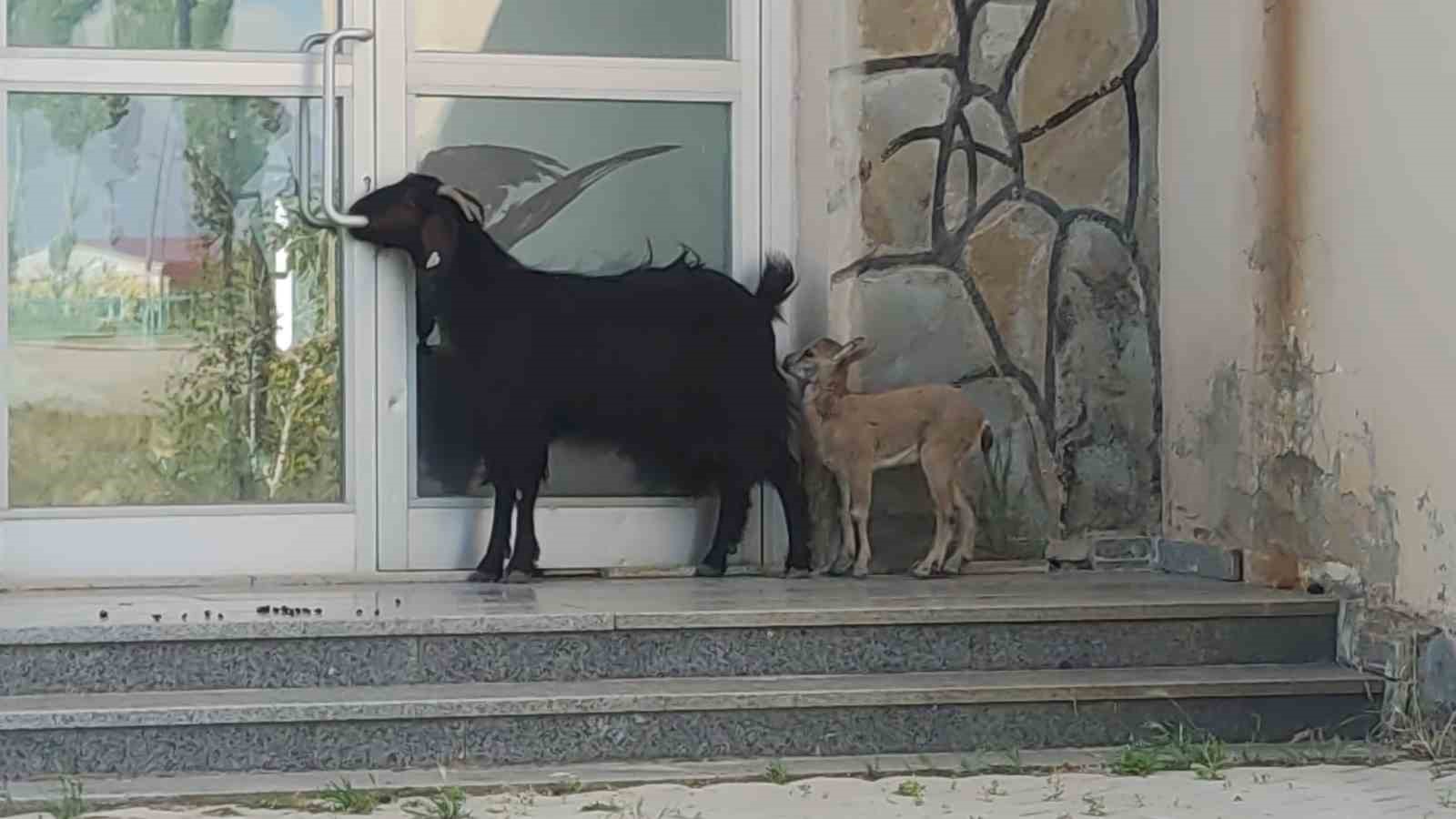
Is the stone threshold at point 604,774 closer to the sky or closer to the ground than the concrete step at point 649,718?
closer to the ground

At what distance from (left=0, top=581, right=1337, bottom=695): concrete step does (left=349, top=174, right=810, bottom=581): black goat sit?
0.61 metres

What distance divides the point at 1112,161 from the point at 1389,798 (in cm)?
230

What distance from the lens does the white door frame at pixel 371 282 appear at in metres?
5.28

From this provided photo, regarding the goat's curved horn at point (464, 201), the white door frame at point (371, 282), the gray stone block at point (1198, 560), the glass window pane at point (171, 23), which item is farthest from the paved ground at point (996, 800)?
the glass window pane at point (171, 23)

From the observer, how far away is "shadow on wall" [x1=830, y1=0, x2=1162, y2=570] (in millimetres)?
5535

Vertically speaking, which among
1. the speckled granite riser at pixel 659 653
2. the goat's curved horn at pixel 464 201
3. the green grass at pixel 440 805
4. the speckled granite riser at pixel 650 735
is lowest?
the green grass at pixel 440 805

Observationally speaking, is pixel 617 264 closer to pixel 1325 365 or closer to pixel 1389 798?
pixel 1325 365

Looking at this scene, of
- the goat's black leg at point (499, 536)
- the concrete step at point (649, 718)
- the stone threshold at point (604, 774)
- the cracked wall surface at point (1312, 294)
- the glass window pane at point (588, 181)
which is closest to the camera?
the stone threshold at point (604, 774)

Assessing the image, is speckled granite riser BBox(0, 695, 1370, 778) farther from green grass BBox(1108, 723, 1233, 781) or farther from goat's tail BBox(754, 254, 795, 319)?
goat's tail BBox(754, 254, 795, 319)

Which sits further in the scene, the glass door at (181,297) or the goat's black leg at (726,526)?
the goat's black leg at (726,526)

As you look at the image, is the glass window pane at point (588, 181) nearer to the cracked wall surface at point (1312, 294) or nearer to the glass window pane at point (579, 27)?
the glass window pane at point (579, 27)

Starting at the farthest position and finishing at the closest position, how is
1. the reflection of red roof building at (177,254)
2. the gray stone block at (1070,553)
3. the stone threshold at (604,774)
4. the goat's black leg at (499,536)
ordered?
the gray stone block at (1070,553)
the reflection of red roof building at (177,254)
the goat's black leg at (499,536)
the stone threshold at (604,774)

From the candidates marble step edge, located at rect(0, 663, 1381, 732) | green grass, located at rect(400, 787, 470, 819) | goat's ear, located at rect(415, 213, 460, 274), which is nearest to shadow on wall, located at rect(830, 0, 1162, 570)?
goat's ear, located at rect(415, 213, 460, 274)

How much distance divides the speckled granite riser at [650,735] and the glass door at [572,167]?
1321 mm
